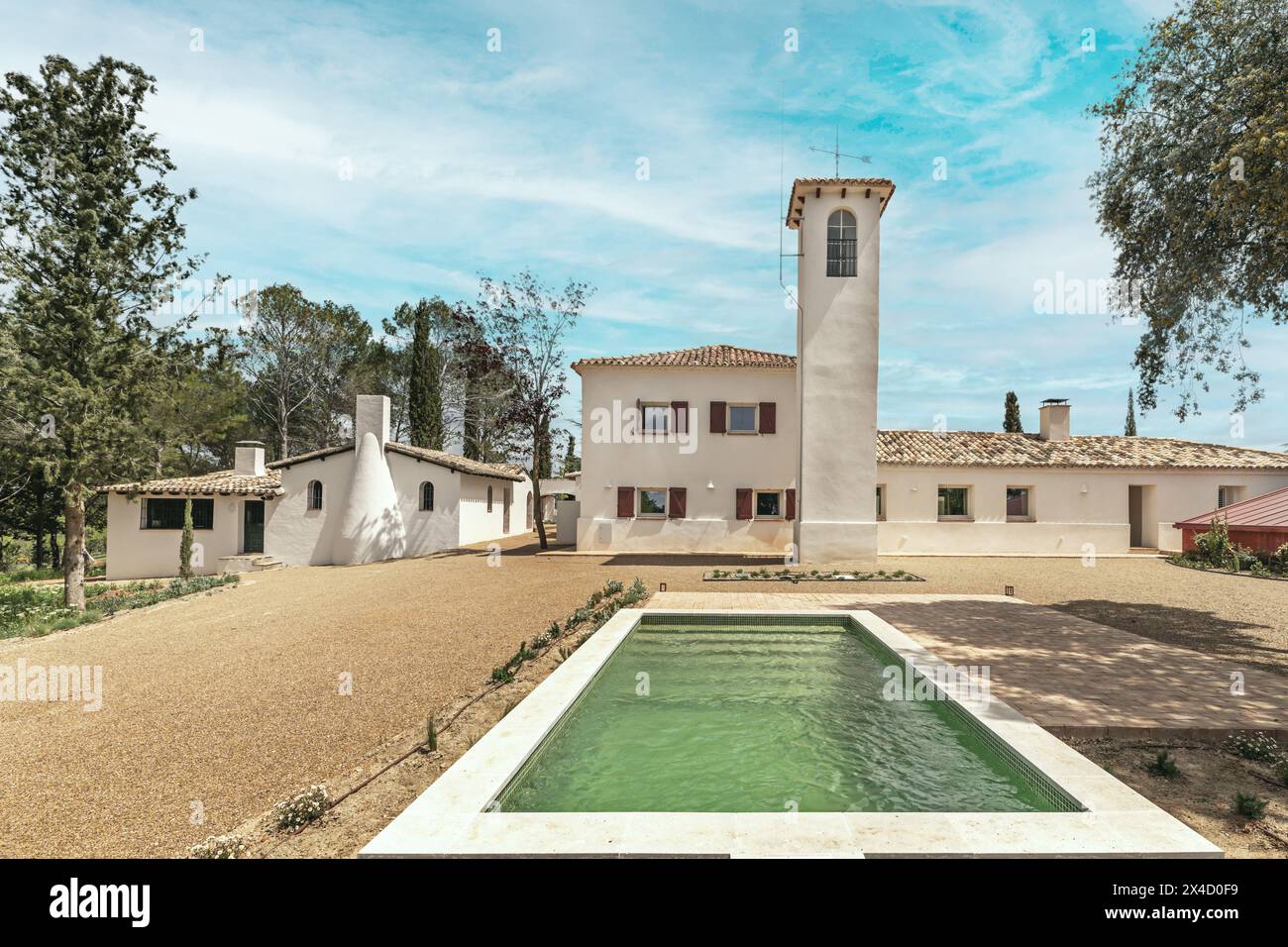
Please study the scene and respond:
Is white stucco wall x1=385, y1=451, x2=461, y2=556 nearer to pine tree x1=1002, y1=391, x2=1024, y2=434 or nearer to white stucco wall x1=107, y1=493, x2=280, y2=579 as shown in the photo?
white stucco wall x1=107, y1=493, x2=280, y2=579

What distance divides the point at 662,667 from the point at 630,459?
46.2ft

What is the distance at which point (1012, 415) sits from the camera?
3148cm

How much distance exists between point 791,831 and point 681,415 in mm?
18700

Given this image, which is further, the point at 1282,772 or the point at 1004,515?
the point at 1004,515

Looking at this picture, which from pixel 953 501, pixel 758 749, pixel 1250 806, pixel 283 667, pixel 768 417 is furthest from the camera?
pixel 953 501

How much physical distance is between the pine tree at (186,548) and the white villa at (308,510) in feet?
1.87

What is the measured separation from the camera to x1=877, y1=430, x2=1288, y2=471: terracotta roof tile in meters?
22.1

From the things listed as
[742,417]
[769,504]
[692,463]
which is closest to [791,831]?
[692,463]

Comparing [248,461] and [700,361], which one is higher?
[700,361]

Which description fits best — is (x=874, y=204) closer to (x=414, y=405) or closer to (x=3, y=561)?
(x=414, y=405)

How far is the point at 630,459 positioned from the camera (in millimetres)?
21516

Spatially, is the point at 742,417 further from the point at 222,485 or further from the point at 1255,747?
the point at 1255,747

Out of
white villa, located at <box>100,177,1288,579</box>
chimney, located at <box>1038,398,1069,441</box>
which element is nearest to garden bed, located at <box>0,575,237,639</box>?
white villa, located at <box>100,177,1288,579</box>
